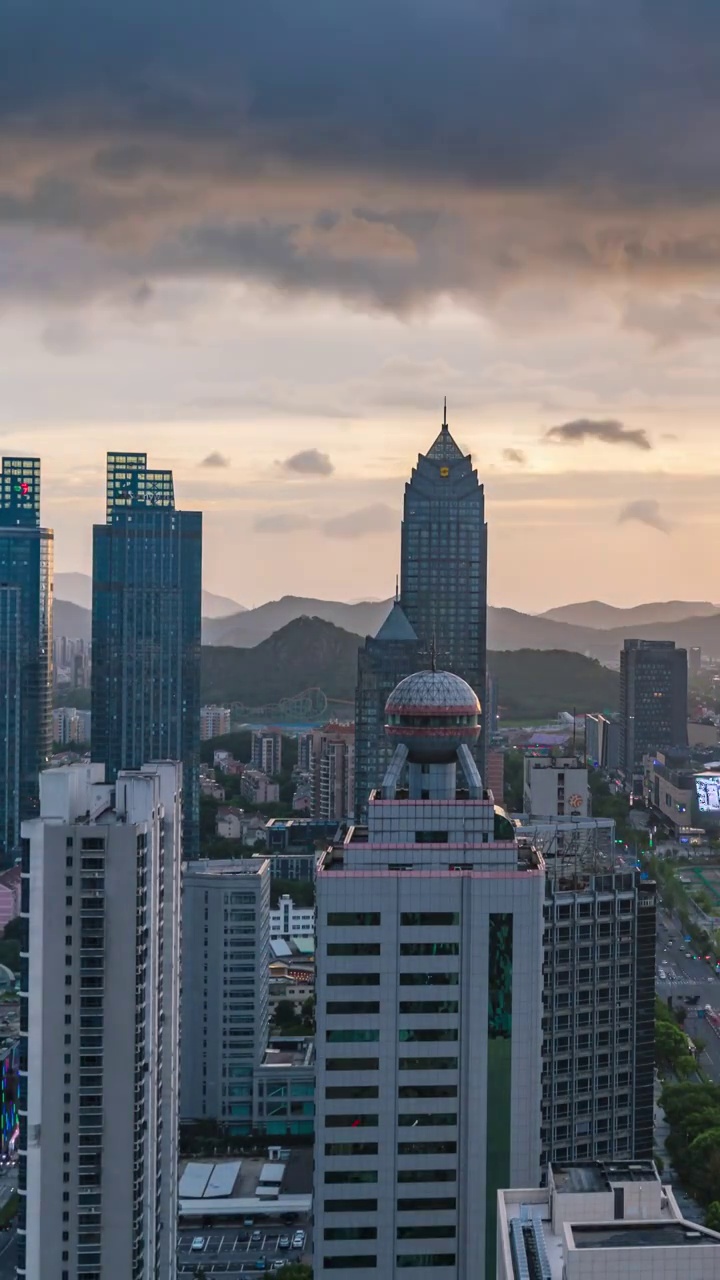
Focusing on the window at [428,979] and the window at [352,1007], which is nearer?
the window at [352,1007]

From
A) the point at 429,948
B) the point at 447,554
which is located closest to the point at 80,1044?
the point at 429,948

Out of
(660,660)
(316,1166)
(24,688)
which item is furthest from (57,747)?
(316,1166)

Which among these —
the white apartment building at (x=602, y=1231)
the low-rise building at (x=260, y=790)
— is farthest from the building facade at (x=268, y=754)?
the white apartment building at (x=602, y=1231)

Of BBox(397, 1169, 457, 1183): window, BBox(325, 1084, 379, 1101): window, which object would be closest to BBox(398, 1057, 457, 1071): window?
BBox(325, 1084, 379, 1101): window

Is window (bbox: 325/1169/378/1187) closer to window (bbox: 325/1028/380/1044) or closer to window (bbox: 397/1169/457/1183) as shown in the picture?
window (bbox: 397/1169/457/1183)

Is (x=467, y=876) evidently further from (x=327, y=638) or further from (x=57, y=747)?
(x=327, y=638)

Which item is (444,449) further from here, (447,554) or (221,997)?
(221,997)

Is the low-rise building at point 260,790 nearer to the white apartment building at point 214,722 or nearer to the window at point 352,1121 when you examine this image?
the white apartment building at point 214,722
